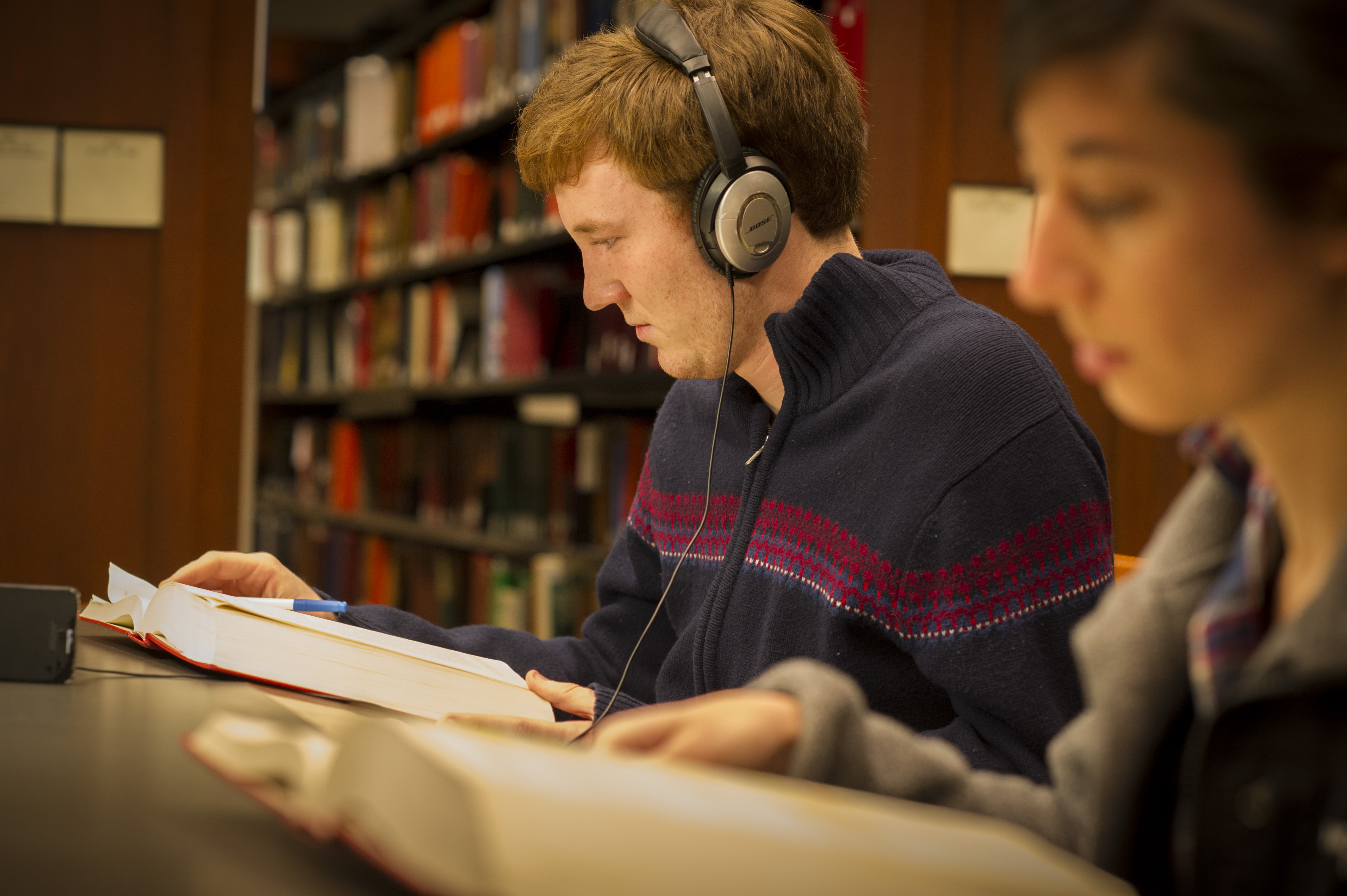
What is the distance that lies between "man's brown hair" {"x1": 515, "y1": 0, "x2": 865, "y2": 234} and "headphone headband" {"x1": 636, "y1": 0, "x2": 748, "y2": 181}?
13 mm

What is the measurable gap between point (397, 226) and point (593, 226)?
2.82 metres

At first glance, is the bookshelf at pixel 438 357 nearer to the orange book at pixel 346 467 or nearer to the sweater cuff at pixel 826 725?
the orange book at pixel 346 467

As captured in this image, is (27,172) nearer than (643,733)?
No

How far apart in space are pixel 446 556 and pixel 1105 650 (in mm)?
3142

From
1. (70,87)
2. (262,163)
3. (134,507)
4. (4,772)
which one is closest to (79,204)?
(70,87)

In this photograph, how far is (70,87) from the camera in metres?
2.24

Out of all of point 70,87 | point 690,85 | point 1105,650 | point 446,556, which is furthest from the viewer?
point 446,556

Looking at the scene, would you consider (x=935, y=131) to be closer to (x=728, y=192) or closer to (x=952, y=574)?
(x=728, y=192)

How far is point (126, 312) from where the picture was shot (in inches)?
90.0

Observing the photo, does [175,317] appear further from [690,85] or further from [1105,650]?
[1105,650]

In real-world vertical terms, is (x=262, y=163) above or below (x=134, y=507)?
above

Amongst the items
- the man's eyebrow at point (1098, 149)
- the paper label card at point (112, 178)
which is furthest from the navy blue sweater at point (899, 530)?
the paper label card at point (112, 178)

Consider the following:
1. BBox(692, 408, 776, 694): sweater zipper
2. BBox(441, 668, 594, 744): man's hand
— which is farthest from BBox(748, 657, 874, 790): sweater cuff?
BBox(692, 408, 776, 694): sweater zipper

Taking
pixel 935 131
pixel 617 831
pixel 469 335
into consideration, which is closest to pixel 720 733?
pixel 617 831
